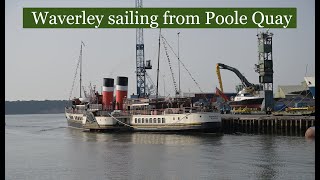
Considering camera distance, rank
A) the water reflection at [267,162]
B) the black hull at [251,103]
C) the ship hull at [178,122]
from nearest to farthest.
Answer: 1. the water reflection at [267,162]
2. the ship hull at [178,122]
3. the black hull at [251,103]

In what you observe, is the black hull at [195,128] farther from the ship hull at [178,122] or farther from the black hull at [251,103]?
the black hull at [251,103]

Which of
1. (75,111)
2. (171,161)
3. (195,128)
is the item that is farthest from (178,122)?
(75,111)

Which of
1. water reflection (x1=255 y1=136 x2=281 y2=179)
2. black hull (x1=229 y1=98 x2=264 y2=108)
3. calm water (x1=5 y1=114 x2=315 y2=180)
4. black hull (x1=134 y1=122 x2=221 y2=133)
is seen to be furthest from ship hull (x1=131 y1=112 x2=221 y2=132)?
black hull (x1=229 y1=98 x2=264 y2=108)

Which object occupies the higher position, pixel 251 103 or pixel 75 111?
pixel 251 103

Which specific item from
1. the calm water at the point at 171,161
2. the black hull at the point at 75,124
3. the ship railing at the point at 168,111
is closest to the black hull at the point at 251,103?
the ship railing at the point at 168,111

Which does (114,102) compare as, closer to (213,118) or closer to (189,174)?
(213,118)

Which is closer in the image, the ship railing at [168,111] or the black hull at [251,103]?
the ship railing at [168,111]

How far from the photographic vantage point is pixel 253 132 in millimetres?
60312

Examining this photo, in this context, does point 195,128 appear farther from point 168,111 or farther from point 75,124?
point 75,124

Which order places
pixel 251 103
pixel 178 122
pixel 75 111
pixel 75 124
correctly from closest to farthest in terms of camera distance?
pixel 178 122, pixel 75 124, pixel 75 111, pixel 251 103

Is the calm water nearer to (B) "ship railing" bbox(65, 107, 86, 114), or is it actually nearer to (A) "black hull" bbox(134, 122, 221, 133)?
(A) "black hull" bbox(134, 122, 221, 133)

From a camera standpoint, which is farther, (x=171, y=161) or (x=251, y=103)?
(x=251, y=103)
